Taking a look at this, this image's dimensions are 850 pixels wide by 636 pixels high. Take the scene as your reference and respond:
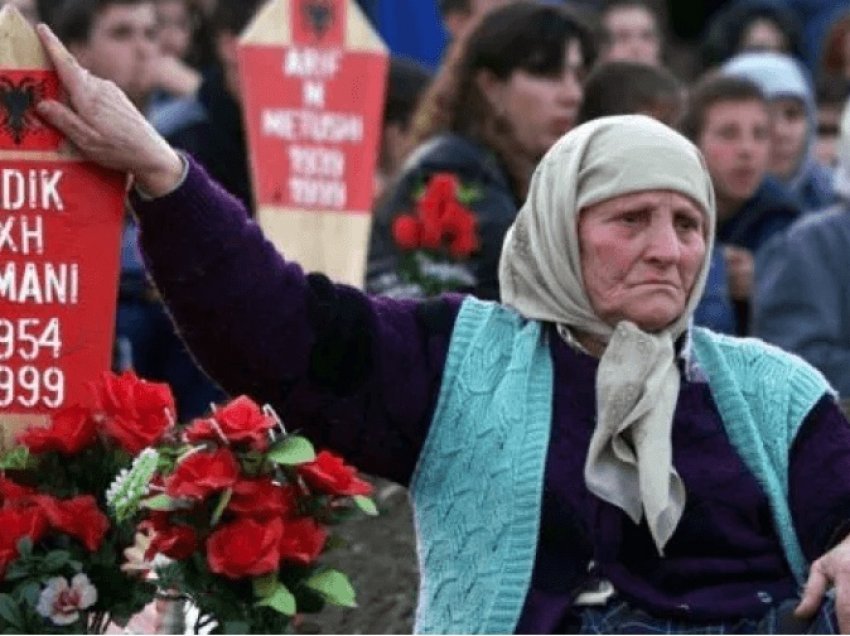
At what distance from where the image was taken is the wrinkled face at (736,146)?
1059 centimetres

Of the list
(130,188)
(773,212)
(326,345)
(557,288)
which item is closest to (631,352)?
(557,288)

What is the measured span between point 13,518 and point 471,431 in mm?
916

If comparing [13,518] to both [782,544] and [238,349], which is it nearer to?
[238,349]

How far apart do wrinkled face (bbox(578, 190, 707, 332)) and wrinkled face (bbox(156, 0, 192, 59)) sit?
294 inches

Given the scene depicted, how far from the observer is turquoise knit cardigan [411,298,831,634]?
5.54m

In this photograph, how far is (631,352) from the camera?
561 centimetres

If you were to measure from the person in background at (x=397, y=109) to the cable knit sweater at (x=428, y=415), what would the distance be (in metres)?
5.60

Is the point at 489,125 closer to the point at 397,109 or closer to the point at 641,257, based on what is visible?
the point at 397,109

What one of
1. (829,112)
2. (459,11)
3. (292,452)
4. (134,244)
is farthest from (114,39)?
(292,452)

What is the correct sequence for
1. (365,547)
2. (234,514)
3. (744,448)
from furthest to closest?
(365,547) < (744,448) < (234,514)

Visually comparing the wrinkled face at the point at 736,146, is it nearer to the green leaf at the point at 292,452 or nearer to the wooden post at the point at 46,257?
the wooden post at the point at 46,257

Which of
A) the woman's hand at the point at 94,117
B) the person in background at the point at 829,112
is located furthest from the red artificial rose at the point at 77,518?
the person in background at the point at 829,112

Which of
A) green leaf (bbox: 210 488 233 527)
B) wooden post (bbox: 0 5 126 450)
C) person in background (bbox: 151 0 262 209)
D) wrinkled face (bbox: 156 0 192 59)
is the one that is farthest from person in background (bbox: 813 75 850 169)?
green leaf (bbox: 210 488 233 527)

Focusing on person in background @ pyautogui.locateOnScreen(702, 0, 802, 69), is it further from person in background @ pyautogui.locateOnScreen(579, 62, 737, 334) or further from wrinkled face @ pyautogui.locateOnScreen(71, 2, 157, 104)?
person in background @ pyautogui.locateOnScreen(579, 62, 737, 334)
